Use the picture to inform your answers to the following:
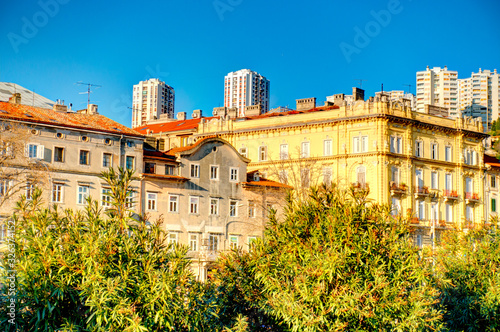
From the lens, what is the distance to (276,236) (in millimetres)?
34500

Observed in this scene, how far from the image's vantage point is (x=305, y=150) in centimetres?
8112


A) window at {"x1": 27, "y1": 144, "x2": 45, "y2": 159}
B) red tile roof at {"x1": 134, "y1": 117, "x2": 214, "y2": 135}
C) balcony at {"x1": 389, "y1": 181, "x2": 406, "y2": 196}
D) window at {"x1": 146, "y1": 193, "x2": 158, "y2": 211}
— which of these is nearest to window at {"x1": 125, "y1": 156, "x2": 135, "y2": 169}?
window at {"x1": 146, "y1": 193, "x2": 158, "y2": 211}

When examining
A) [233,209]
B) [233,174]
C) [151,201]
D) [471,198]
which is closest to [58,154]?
[151,201]

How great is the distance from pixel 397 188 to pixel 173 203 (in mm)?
24097

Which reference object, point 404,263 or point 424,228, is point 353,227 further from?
point 424,228

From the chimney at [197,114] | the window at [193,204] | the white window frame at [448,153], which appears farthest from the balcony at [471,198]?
the chimney at [197,114]

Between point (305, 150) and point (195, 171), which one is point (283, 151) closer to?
point (305, 150)

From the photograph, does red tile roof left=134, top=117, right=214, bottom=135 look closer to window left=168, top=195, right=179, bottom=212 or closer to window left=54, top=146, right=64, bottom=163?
window left=168, top=195, right=179, bottom=212

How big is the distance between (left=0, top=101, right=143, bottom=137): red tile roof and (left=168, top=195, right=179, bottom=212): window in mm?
5683

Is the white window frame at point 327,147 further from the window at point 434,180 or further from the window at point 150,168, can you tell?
the window at point 150,168

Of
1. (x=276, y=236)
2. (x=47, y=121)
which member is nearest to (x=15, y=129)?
(x=47, y=121)

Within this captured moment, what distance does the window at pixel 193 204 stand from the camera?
65562mm

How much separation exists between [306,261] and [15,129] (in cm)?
3022

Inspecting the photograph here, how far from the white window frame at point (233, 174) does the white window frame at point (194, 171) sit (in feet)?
10.6
